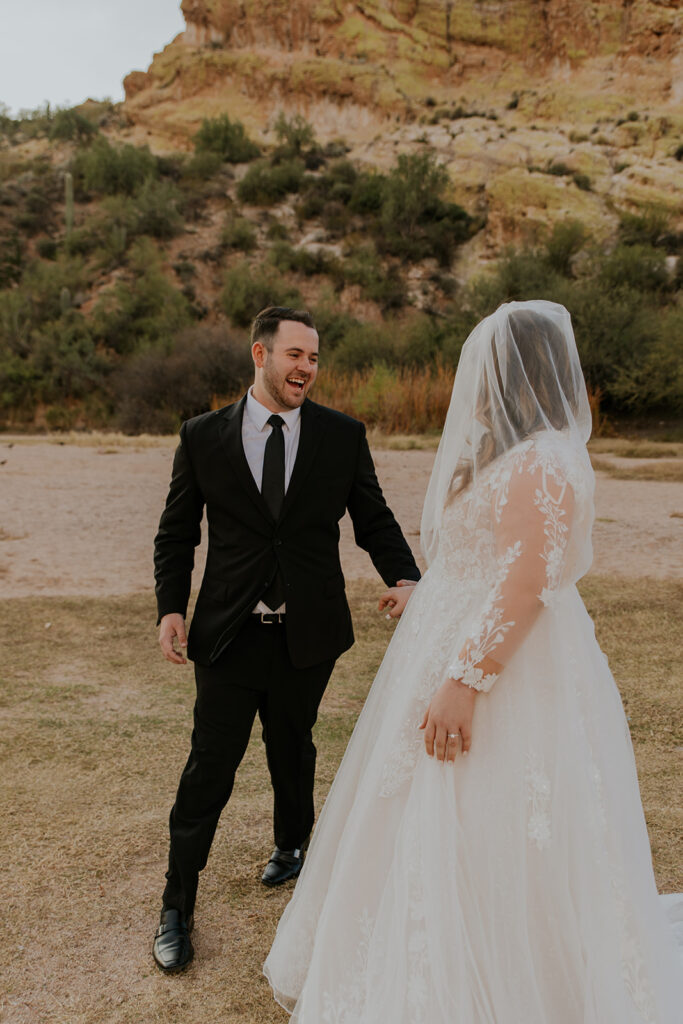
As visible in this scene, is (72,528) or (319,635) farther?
(72,528)

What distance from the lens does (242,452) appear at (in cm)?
264

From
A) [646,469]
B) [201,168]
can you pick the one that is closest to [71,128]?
[201,168]

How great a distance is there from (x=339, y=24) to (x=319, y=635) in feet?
186

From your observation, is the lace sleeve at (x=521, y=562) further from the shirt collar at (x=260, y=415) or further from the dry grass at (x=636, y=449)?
the dry grass at (x=636, y=449)

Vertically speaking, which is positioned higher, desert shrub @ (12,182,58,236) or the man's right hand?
desert shrub @ (12,182,58,236)

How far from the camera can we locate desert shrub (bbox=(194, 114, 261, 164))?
40969 millimetres

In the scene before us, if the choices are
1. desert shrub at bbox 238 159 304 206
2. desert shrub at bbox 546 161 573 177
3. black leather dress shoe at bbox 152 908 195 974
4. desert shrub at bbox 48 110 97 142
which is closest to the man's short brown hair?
black leather dress shoe at bbox 152 908 195 974

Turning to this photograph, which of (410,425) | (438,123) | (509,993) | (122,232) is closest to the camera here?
(509,993)

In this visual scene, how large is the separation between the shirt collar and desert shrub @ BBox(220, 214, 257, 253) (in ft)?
108

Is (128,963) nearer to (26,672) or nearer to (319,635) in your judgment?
(319,635)

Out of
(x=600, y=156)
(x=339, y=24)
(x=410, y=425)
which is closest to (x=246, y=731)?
(x=410, y=425)

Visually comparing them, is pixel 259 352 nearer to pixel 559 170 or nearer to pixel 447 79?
pixel 559 170

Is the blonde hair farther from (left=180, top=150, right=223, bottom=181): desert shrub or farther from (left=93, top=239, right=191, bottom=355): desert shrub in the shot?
(left=180, top=150, right=223, bottom=181): desert shrub

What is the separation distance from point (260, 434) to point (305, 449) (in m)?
0.16
